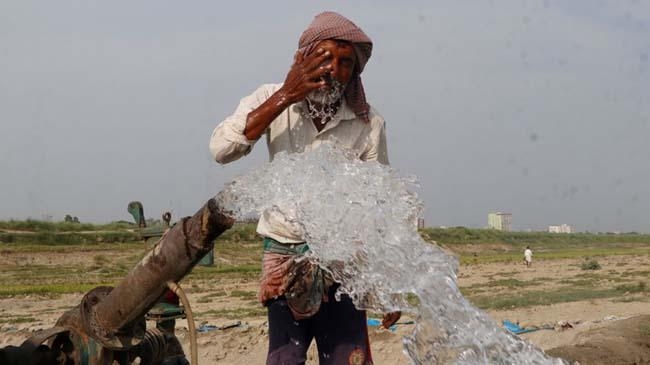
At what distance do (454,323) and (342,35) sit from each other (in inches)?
33.4

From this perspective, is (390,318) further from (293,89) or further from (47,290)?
(47,290)

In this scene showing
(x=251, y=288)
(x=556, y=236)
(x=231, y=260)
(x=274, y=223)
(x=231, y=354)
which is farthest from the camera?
(x=556, y=236)

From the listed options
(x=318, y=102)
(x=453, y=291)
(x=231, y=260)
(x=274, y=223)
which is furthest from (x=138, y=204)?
(x=231, y=260)

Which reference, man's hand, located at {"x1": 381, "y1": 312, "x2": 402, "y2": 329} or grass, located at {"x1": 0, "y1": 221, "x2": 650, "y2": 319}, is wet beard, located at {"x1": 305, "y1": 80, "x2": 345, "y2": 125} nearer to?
man's hand, located at {"x1": 381, "y1": 312, "x2": 402, "y2": 329}

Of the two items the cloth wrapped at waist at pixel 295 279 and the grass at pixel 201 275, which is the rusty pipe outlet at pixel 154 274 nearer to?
the cloth wrapped at waist at pixel 295 279

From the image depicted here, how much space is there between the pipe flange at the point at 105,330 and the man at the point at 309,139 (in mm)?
444

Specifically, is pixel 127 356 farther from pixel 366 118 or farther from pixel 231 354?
pixel 231 354

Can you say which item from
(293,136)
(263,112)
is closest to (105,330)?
(263,112)

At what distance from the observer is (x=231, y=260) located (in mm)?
24094

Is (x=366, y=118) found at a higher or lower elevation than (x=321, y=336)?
higher

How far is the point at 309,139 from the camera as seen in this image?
2.29 m

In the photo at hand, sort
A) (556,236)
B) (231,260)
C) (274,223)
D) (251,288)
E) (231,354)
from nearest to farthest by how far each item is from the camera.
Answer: (274,223) < (231,354) < (251,288) < (231,260) < (556,236)

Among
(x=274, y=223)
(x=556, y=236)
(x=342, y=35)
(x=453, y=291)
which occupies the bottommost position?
(x=556, y=236)

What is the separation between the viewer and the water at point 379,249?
2.03 m
